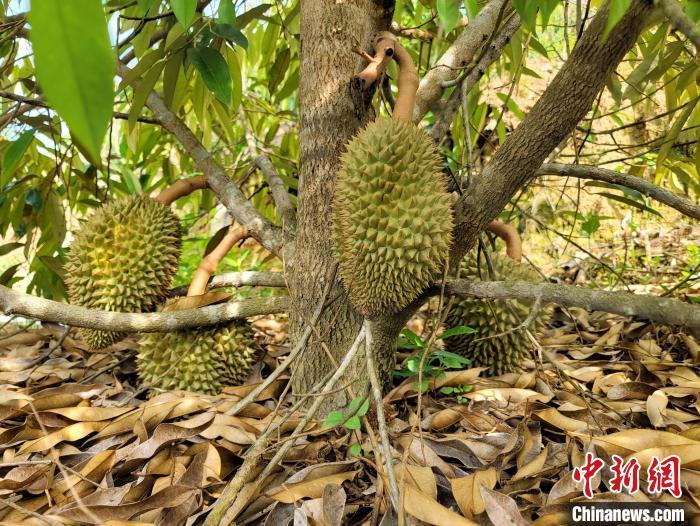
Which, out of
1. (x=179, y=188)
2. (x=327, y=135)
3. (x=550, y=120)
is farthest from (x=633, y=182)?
(x=179, y=188)

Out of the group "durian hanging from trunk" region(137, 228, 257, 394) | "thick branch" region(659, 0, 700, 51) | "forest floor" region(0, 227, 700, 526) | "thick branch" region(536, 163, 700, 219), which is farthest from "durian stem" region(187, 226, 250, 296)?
"thick branch" region(659, 0, 700, 51)

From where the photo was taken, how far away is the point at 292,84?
170 cm

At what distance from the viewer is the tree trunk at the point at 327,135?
1.14 metres

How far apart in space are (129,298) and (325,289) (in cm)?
56

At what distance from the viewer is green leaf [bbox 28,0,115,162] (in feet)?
0.82

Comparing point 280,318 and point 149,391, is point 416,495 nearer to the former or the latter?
point 149,391

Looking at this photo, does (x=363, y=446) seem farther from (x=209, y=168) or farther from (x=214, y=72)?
(x=209, y=168)

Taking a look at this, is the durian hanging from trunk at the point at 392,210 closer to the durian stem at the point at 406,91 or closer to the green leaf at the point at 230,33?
the durian stem at the point at 406,91

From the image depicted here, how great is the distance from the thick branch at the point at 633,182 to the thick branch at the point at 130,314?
0.72 meters

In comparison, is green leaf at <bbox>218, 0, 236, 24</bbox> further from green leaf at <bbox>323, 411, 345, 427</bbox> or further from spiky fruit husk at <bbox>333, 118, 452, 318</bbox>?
green leaf at <bbox>323, 411, 345, 427</bbox>

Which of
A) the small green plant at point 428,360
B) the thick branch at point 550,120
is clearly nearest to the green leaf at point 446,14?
the thick branch at point 550,120

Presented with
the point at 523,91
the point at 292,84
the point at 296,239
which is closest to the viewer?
the point at 296,239

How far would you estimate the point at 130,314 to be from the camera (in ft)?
4.06

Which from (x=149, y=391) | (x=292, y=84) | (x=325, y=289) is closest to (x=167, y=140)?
(x=292, y=84)
